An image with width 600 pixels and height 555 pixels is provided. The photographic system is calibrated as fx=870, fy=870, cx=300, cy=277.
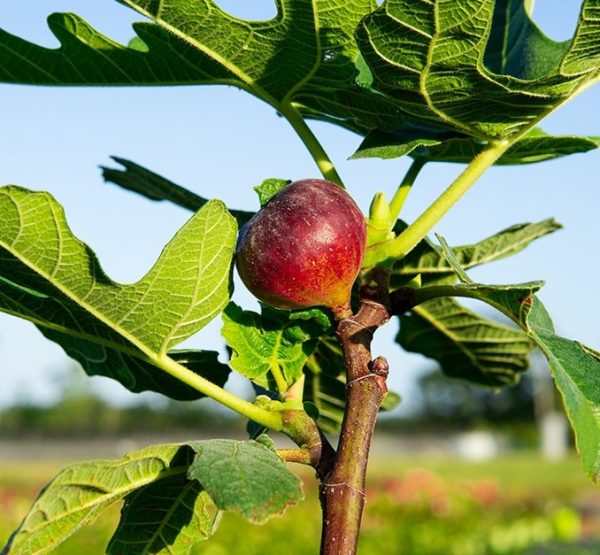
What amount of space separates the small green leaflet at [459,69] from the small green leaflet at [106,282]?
0.20m

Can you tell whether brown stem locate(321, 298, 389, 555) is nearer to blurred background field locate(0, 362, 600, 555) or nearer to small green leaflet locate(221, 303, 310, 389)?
small green leaflet locate(221, 303, 310, 389)

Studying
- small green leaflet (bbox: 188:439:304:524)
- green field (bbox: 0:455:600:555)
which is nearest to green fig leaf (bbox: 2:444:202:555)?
small green leaflet (bbox: 188:439:304:524)

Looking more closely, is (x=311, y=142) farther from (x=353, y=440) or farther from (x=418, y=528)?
(x=418, y=528)

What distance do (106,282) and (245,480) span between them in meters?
0.23

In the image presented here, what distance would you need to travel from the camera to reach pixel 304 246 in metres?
0.72

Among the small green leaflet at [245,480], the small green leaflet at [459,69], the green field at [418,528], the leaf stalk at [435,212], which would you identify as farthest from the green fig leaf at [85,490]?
the green field at [418,528]

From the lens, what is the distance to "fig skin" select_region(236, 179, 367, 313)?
2.35 feet

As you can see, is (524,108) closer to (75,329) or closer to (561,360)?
(561,360)

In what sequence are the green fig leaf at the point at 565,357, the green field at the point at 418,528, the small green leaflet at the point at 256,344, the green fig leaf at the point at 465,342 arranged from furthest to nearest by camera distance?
the green field at the point at 418,528
the green fig leaf at the point at 465,342
the small green leaflet at the point at 256,344
the green fig leaf at the point at 565,357

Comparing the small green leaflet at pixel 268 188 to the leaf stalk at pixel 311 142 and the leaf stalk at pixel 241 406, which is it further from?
the leaf stalk at pixel 241 406

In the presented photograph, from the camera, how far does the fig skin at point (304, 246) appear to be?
2.35 ft

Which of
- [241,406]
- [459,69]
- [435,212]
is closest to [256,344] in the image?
[241,406]

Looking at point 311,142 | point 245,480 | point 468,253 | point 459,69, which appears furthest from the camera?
point 468,253

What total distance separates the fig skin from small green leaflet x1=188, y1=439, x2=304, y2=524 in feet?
0.46
